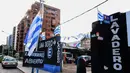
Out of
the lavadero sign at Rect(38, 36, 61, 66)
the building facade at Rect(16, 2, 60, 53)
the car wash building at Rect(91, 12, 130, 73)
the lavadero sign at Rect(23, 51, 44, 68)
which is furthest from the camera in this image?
the building facade at Rect(16, 2, 60, 53)

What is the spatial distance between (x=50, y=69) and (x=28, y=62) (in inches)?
296

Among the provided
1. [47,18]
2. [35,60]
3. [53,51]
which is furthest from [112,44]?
[47,18]

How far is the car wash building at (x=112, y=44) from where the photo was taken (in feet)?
15.6

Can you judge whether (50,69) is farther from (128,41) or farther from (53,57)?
(128,41)

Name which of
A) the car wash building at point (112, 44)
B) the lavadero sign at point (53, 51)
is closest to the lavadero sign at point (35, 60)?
the car wash building at point (112, 44)

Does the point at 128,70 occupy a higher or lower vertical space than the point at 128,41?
lower

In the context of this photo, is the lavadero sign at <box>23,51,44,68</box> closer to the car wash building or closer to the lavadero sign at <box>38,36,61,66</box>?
the car wash building

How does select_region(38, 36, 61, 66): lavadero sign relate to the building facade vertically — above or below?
below

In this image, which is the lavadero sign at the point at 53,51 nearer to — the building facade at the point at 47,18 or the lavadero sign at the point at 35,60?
the lavadero sign at the point at 35,60

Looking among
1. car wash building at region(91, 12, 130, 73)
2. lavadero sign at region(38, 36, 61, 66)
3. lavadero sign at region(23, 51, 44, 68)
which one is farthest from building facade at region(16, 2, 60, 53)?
car wash building at region(91, 12, 130, 73)

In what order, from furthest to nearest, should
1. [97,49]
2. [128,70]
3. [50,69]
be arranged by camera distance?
[50,69] < [97,49] < [128,70]

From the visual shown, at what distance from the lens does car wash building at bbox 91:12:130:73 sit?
15.6ft

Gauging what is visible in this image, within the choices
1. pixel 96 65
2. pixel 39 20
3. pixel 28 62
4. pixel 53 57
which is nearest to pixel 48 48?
pixel 53 57

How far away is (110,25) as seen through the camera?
5152mm
